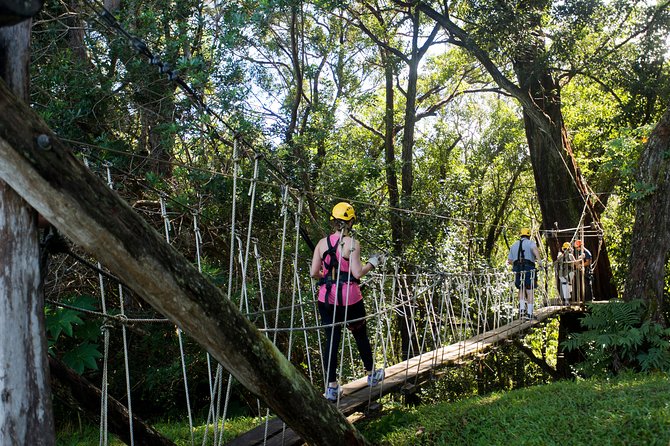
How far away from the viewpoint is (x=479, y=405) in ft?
14.0

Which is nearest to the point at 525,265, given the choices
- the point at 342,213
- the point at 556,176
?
the point at 556,176

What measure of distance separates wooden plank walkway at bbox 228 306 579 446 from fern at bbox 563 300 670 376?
0.73 m

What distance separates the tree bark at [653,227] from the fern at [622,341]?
164mm

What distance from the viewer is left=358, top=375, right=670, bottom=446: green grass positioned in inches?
125

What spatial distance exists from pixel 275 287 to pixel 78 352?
2.30 m

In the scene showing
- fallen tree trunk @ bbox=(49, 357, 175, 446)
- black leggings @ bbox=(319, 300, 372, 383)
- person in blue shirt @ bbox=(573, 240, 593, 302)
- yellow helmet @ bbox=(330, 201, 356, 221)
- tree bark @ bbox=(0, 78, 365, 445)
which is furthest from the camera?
person in blue shirt @ bbox=(573, 240, 593, 302)

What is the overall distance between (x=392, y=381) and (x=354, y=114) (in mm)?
8888

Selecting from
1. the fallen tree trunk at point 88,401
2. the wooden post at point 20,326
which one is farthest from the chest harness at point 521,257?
the wooden post at point 20,326

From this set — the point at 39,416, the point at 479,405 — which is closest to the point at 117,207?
the point at 39,416

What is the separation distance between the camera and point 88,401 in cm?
310

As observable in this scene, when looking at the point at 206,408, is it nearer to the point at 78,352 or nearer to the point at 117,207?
the point at 78,352

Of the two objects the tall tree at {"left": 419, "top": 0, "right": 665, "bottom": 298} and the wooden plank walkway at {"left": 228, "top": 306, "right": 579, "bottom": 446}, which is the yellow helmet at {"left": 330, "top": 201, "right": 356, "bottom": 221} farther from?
the tall tree at {"left": 419, "top": 0, "right": 665, "bottom": 298}

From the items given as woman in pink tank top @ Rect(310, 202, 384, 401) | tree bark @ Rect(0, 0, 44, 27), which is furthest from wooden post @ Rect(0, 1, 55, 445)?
woman in pink tank top @ Rect(310, 202, 384, 401)

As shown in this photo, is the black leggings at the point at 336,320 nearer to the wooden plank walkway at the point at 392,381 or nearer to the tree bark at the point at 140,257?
the wooden plank walkway at the point at 392,381
